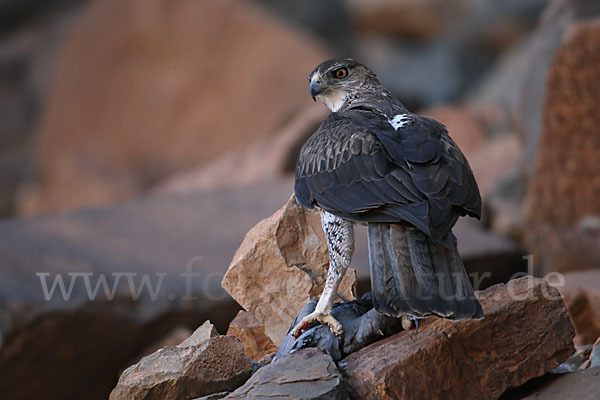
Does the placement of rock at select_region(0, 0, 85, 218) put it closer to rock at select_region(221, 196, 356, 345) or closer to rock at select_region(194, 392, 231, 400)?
rock at select_region(221, 196, 356, 345)

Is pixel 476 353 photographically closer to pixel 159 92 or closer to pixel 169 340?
pixel 169 340

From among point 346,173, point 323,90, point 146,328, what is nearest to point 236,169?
point 146,328

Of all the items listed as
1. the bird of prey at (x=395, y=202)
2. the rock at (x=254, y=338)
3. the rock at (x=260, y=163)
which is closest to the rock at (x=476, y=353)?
the bird of prey at (x=395, y=202)

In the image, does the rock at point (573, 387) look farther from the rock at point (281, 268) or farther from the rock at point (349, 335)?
the rock at point (281, 268)

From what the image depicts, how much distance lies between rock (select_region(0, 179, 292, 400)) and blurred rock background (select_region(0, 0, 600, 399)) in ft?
0.06

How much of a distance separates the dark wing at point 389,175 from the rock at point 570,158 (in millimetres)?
3619

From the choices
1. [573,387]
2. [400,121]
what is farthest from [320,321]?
[573,387]

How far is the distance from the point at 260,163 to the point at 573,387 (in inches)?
299

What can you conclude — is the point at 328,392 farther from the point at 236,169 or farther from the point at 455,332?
the point at 236,169

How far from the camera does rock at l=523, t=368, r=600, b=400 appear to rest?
358 centimetres

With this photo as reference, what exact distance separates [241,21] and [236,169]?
4.08 m

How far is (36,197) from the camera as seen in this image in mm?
15648

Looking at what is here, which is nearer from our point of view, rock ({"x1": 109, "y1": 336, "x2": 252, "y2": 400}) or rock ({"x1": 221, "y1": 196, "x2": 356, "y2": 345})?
rock ({"x1": 109, "y1": 336, "x2": 252, "y2": 400})

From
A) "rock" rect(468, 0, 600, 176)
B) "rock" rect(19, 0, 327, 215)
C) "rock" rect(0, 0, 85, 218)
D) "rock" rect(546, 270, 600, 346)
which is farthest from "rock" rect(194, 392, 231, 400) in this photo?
"rock" rect(0, 0, 85, 218)
